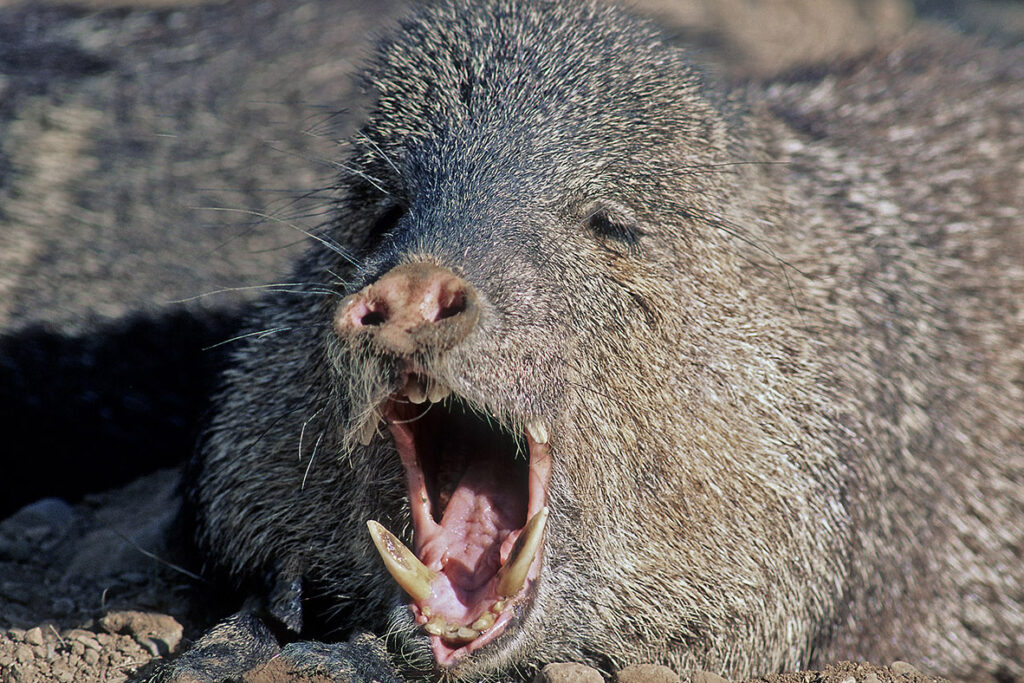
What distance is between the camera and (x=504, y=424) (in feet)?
10.7

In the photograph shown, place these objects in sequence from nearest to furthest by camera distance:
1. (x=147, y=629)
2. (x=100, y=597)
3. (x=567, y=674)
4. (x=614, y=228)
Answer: (x=567, y=674) → (x=614, y=228) → (x=147, y=629) → (x=100, y=597)

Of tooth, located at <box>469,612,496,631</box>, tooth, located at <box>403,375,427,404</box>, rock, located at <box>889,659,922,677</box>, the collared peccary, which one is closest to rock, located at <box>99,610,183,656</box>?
the collared peccary

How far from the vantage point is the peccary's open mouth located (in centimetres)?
321

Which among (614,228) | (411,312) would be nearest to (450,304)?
(411,312)

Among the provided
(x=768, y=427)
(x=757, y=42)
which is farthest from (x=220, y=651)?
(x=757, y=42)

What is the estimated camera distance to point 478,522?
11.2 ft

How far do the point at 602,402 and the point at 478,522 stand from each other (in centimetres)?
50

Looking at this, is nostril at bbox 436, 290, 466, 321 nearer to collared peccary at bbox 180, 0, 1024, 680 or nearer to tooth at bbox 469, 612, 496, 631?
collared peccary at bbox 180, 0, 1024, 680

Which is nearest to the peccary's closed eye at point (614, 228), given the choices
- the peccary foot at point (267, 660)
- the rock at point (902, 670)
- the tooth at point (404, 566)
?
the tooth at point (404, 566)

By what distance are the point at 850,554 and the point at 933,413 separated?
0.79 metres

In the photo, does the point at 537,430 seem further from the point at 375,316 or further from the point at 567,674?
the point at 567,674

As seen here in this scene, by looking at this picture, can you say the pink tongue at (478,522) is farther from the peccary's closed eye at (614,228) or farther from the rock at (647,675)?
the peccary's closed eye at (614,228)

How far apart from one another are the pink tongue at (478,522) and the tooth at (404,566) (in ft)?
0.26

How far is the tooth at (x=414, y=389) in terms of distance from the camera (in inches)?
125
